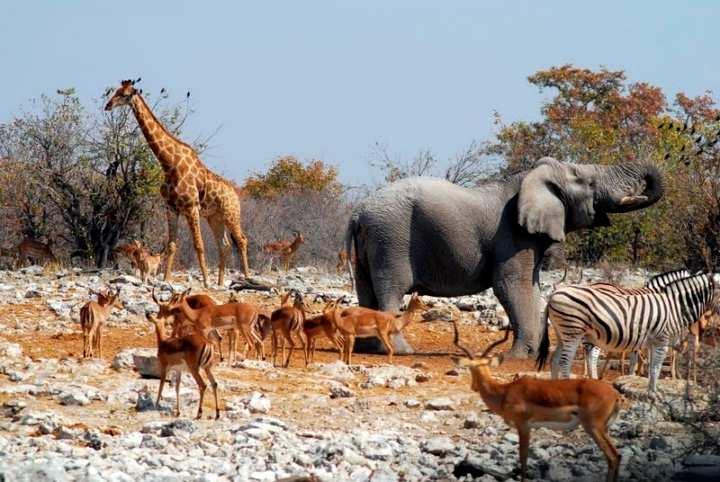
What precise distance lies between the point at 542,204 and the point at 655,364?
470cm

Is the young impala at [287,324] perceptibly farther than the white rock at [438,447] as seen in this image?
Yes

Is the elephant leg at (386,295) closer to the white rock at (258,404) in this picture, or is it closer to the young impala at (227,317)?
the young impala at (227,317)

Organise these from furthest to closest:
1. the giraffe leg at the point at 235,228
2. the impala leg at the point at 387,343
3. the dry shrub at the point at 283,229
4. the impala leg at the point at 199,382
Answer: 1. the dry shrub at the point at 283,229
2. the giraffe leg at the point at 235,228
3. the impala leg at the point at 387,343
4. the impala leg at the point at 199,382

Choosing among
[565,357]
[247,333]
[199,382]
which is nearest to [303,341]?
[247,333]

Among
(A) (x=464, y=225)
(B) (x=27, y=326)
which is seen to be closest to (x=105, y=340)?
(B) (x=27, y=326)

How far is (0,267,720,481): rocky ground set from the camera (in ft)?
35.8

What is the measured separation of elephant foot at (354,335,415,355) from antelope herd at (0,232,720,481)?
0.50 m

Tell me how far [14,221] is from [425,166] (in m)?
9.68

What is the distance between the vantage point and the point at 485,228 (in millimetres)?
18406

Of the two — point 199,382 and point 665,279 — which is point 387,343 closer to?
point 665,279

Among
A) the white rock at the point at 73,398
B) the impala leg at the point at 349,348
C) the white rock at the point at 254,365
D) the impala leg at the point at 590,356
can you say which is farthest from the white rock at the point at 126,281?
the impala leg at the point at 590,356

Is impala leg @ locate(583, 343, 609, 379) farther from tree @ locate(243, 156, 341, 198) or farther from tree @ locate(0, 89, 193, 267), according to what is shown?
tree @ locate(243, 156, 341, 198)

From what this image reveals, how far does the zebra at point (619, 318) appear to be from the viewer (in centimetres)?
1403

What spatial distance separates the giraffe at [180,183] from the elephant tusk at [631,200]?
6772mm
